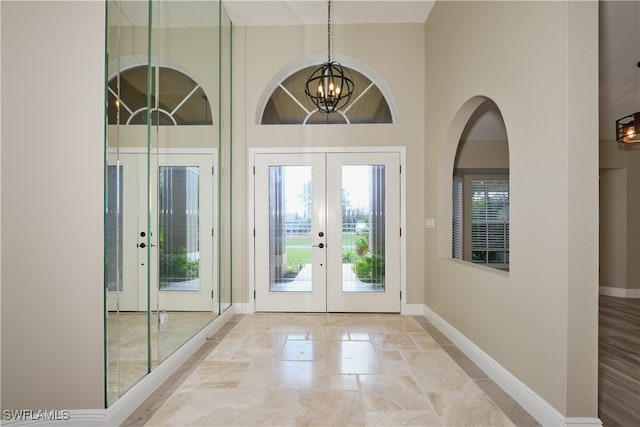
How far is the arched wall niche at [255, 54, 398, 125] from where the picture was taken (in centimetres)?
450

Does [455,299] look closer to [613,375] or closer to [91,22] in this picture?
[613,375]

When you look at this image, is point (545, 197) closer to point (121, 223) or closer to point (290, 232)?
point (121, 223)

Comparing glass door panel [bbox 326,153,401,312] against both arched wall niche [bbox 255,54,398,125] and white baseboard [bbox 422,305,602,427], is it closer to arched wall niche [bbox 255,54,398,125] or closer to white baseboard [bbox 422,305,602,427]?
arched wall niche [bbox 255,54,398,125]

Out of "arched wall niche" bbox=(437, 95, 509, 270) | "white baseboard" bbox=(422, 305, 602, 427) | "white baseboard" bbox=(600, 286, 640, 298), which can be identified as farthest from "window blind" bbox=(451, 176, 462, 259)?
"white baseboard" bbox=(422, 305, 602, 427)

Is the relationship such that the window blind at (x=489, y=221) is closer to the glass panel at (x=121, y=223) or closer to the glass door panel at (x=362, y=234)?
the glass door panel at (x=362, y=234)

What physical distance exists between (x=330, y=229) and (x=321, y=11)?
9.24 ft

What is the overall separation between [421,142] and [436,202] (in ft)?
3.04

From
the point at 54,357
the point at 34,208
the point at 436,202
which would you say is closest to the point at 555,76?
the point at 436,202

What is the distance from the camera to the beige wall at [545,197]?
1.87 m

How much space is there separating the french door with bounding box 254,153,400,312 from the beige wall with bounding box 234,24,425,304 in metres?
0.19

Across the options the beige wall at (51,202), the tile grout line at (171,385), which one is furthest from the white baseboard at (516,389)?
the beige wall at (51,202)

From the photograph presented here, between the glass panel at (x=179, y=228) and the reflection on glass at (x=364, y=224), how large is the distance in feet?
6.41

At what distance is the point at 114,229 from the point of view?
6.77 feet

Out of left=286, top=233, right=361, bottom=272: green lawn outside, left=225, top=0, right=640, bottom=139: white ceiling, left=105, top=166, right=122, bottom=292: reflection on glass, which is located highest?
left=225, top=0, right=640, bottom=139: white ceiling
